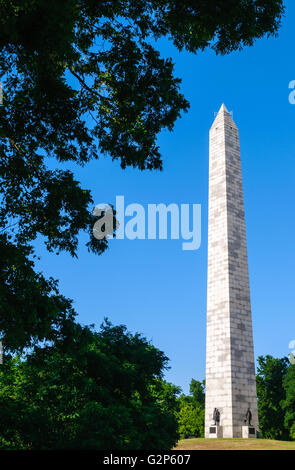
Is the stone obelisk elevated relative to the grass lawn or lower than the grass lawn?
elevated

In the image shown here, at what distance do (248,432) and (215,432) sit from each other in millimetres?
1976

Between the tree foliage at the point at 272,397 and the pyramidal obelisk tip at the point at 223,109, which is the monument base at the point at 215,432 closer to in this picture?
the tree foliage at the point at 272,397

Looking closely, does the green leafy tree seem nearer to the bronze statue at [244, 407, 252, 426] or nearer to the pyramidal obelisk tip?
the bronze statue at [244, 407, 252, 426]

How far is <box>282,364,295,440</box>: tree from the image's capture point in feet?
125

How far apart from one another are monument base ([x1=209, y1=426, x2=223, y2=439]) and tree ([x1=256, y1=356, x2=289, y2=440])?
51.1ft

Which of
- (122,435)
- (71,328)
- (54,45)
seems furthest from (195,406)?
(54,45)

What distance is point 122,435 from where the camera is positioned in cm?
1480

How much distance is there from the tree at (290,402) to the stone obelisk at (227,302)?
11.7 m

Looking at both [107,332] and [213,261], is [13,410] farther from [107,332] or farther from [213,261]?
[213,261]

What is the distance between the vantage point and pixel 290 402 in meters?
38.4

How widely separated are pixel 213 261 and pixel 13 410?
2094cm

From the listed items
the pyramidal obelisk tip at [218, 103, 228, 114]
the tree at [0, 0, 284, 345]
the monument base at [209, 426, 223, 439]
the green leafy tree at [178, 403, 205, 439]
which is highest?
the pyramidal obelisk tip at [218, 103, 228, 114]

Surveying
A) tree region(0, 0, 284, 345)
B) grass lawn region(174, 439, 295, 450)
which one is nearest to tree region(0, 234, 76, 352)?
tree region(0, 0, 284, 345)

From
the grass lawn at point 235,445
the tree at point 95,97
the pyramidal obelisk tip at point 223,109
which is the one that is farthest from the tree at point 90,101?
the pyramidal obelisk tip at point 223,109
